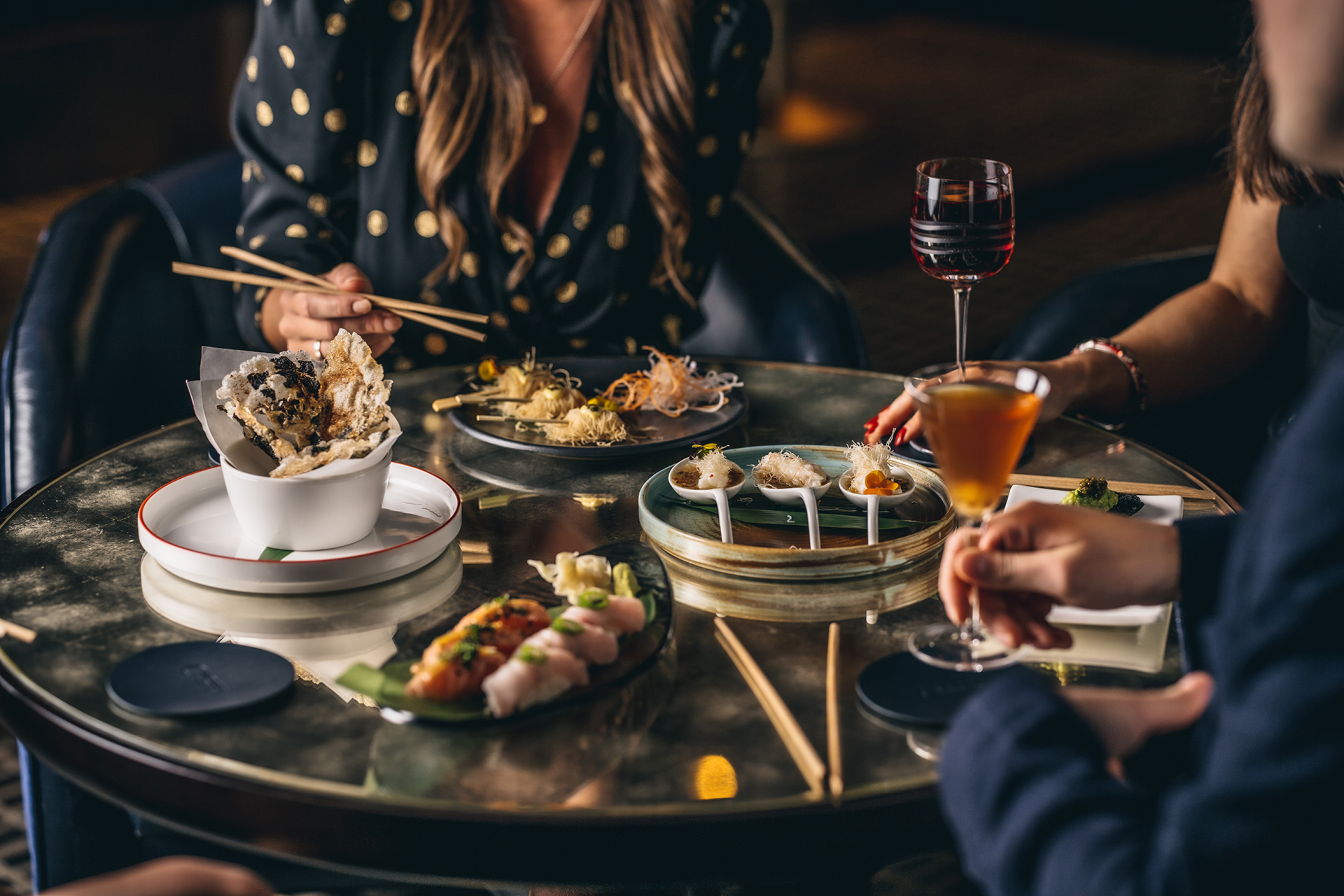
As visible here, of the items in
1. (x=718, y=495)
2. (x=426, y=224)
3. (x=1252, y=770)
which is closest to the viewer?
(x=1252, y=770)

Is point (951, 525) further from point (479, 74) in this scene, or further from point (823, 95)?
point (823, 95)

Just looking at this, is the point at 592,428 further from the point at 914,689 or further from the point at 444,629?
the point at 914,689

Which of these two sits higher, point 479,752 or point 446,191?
point 446,191

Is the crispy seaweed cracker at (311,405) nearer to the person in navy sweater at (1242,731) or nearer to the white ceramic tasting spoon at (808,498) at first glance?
the white ceramic tasting spoon at (808,498)

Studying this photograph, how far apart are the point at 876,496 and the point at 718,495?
0.17m

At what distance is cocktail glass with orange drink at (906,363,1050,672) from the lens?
3.24 ft

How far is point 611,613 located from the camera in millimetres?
1042

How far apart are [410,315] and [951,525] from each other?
0.81 metres

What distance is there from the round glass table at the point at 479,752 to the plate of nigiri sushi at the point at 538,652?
2 centimetres

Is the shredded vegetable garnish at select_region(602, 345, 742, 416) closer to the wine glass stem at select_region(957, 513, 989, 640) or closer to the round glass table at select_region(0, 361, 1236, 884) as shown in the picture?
the round glass table at select_region(0, 361, 1236, 884)

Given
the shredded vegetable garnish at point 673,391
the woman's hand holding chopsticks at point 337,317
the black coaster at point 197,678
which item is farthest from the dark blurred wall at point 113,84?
the black coaster at point 197,678

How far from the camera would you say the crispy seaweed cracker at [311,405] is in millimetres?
1232

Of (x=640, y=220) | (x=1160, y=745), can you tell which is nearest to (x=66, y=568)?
(x=1160, y=745)

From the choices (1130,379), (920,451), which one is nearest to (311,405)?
(920,451)
